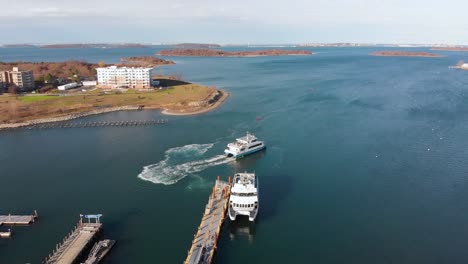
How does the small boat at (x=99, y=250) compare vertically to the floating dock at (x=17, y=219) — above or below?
below

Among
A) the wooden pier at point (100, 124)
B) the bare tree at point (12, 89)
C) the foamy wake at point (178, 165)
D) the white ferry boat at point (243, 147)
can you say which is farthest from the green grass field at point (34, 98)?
the white ferry boat at point (243, 147)

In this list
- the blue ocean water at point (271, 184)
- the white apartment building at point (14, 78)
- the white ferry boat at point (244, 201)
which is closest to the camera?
the blue ocean water at point (271, 184)

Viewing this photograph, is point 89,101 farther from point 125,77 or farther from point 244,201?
point 244,201

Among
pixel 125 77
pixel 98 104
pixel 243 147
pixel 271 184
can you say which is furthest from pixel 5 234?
pixel 125 77

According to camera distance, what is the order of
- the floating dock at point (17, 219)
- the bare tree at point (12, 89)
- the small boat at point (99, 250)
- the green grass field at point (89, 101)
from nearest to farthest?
the small boat at point (99, 250), the floating dock at point (17, 219), the green grass field at point (89, 101), the bare tree at point (12, 89)

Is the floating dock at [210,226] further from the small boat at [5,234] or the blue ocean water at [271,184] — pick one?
the small boat at [5,234]

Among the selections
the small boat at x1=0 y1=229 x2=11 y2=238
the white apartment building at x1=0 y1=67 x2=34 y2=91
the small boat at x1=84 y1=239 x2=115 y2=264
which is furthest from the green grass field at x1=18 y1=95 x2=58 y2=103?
the small boat at x1=84 y1=239 x2=115 y2=264

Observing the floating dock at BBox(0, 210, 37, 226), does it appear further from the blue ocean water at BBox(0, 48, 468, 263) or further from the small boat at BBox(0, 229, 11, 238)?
the small boat at BBox(0, 229, 11, 238)
